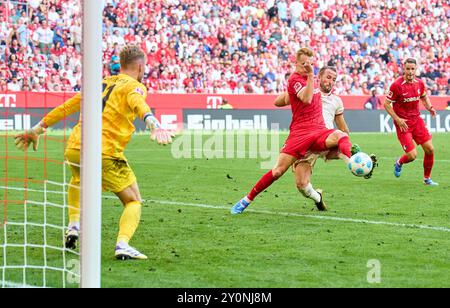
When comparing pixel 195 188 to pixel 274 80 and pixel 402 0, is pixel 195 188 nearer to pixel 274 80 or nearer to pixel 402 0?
pixel 274 80

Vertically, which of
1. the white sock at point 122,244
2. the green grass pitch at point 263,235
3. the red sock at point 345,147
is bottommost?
the green grass pitch at point 263,235

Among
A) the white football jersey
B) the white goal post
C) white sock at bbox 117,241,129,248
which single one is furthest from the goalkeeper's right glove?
the white football jersey

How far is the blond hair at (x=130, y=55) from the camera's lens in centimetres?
785

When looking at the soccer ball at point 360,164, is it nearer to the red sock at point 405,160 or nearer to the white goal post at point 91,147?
the white goal post at point 91,147

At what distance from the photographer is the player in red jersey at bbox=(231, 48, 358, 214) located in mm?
10445

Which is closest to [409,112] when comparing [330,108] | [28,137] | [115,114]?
[330,108]

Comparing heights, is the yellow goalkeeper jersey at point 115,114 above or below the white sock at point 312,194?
above

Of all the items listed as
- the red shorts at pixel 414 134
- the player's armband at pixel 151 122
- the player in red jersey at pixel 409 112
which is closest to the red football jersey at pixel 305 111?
the player's armband at pixel 151 122

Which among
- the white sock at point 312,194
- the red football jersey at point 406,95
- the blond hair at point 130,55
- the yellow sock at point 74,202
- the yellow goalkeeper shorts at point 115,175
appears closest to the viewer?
the yellow goalkeeper shorts at point 115,175

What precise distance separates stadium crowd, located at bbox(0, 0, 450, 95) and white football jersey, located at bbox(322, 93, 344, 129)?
1462cm

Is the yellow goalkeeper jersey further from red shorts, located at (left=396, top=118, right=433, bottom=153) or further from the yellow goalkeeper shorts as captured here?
red shorts, located at (left=396, top=118, right=433, bottom=153)

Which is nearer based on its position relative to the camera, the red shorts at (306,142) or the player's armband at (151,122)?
the player's armband at (151,122)

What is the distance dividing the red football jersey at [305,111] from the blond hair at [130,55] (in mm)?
3127

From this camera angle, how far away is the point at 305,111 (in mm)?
10727
